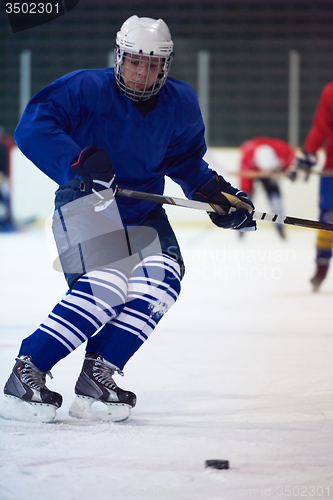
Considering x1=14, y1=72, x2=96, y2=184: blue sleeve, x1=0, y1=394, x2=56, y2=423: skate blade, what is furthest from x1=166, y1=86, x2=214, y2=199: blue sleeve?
x1=0, y1=394, x2=56, y2=423: skate blade

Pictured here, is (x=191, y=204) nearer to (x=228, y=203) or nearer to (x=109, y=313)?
(x=228, y=203)

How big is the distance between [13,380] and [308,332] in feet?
4.54

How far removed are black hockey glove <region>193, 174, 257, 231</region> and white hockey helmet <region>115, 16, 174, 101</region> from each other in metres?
0.30

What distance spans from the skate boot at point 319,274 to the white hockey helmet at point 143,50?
2.34 m

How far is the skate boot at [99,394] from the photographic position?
4.78 ft

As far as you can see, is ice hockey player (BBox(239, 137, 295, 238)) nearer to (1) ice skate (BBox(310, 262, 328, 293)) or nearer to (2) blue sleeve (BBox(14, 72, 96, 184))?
(1) ice skate (BBox(310, 262, 328, 293))

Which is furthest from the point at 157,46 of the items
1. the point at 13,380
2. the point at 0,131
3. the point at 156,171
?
the point at 0,131

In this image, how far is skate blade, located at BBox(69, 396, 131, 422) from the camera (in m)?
1.45

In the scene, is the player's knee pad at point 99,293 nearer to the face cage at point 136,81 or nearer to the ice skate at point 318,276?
the face cage at point 136,81

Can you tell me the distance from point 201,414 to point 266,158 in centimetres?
507

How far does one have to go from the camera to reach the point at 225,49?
8062mm

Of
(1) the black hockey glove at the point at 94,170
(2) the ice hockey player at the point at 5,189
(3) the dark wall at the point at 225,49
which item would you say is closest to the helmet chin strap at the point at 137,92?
(1) the black hockey glove at the point at 94,170

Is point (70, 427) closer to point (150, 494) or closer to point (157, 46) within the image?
point (150, 494)

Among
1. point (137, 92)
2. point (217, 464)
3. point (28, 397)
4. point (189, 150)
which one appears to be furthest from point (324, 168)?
point (217, 464)
